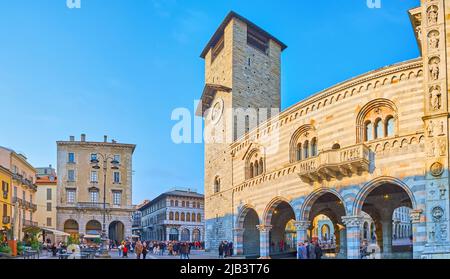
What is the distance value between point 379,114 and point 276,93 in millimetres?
18347

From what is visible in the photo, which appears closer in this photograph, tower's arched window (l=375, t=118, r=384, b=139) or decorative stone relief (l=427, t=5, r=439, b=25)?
decorative stone relief (l=427, t=5, r=439, b=25)

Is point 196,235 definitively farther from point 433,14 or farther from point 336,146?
point 433,14

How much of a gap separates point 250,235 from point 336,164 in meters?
15.1

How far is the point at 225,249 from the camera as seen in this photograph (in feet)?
114

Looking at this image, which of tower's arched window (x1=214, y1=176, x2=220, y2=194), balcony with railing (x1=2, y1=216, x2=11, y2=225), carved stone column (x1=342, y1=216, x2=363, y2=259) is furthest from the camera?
tower's arched window (x1=214, y1=176, x2=220, y2=194)

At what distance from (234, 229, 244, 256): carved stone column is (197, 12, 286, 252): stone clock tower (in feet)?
3.92

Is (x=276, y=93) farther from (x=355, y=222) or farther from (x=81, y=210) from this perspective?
(x=81, y=210)

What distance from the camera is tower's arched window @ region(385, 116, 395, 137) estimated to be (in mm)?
23641

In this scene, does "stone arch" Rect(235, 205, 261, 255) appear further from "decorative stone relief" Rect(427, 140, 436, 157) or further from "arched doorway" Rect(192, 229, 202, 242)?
"arched doorway" Rect(192, 229, 202, 242)

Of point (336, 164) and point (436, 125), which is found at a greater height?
point (436, 125)

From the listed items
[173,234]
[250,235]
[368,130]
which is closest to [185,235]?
[173,234]

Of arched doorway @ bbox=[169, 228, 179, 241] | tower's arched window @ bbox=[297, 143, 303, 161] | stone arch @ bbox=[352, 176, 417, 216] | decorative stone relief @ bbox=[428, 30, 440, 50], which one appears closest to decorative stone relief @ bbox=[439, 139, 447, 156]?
stone arch @ bbox=[352, 176, 417, 216]

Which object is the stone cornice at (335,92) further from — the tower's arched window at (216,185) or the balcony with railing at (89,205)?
the balcony with railing at (89,205)

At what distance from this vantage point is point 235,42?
39906 millimetres
